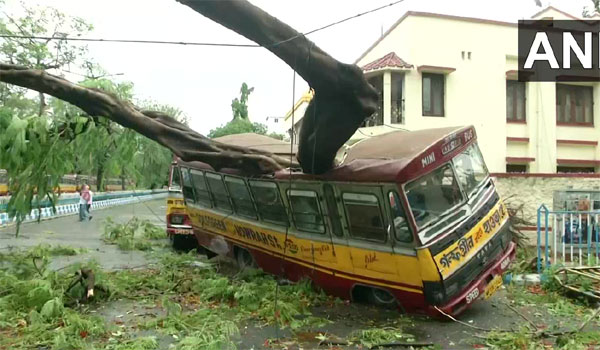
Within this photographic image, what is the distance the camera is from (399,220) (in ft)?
21.5

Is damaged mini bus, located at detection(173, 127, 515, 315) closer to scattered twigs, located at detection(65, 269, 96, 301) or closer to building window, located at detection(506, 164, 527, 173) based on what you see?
scattered twigs, located at detection(65, 269, 96, 301)

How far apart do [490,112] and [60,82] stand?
13361 mm

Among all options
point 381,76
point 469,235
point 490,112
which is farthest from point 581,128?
point 469,235

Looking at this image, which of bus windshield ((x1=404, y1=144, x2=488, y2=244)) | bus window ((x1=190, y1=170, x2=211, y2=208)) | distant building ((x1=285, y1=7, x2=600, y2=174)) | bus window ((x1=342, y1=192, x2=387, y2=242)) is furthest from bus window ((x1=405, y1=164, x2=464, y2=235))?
distant building ((x1=285, y1=7, x2=600, y2=174))

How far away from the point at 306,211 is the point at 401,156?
83.5 inches

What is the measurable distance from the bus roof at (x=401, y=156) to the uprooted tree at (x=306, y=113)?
1.15ft

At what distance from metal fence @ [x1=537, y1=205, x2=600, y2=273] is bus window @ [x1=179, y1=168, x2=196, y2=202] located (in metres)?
7.59

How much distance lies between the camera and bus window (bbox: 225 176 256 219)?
9.73 m

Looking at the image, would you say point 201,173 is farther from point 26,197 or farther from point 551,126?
point 551,126

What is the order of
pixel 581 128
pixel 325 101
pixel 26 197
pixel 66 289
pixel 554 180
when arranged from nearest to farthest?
1. pixel 325 101
2. pixel 66 289
3. pixel 26 197
4. pixel 554 180
5. pixel 581 128

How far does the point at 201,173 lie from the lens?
11.4 m

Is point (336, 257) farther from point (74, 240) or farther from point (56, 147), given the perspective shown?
point (74, 240)

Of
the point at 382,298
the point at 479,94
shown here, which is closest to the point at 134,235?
the point at 382,298

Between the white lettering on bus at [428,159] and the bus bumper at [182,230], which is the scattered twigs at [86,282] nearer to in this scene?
the white lettering on bus at [428,159]
